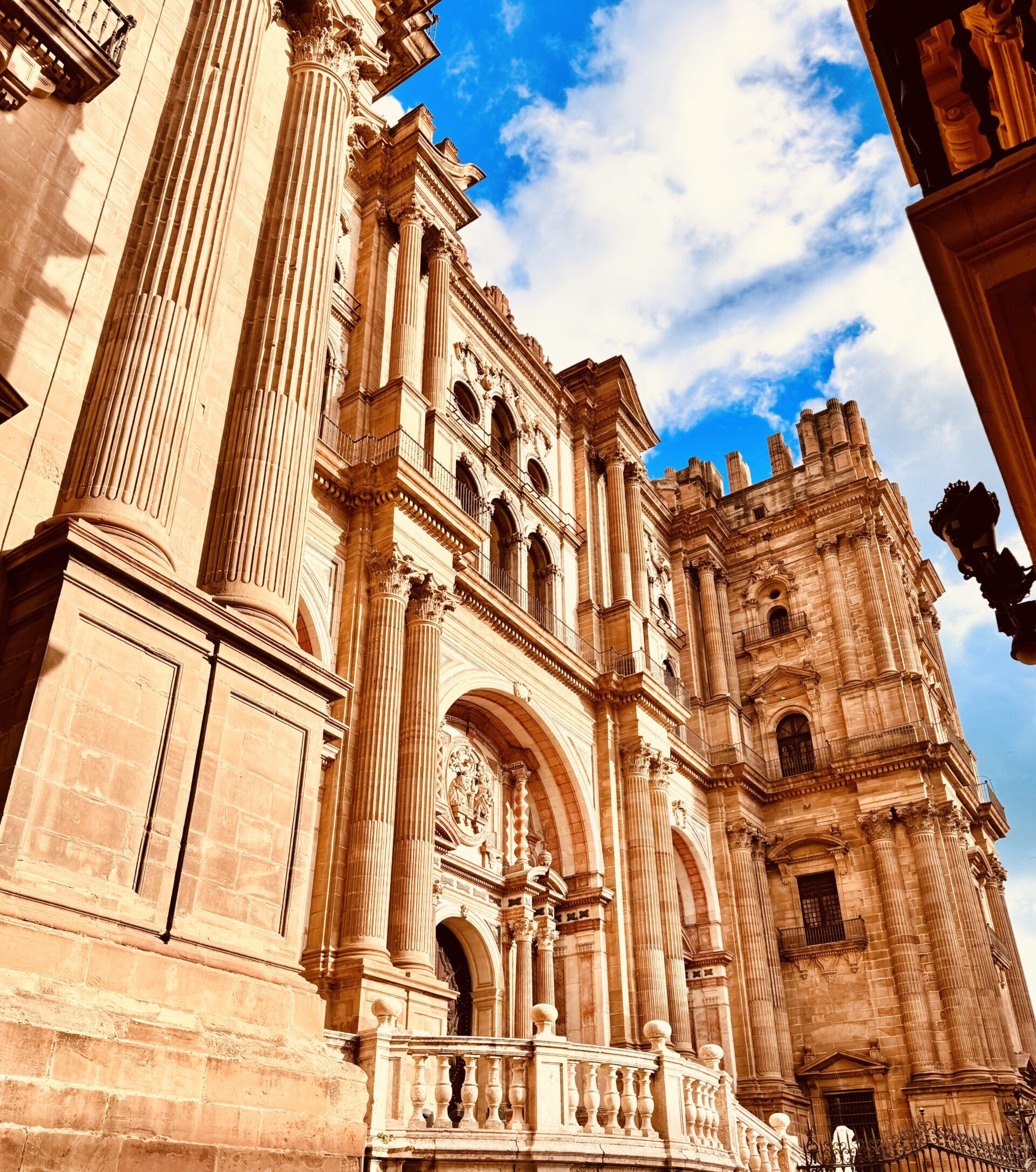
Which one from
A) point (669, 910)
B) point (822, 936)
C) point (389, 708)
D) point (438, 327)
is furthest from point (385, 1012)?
point (822, 936)

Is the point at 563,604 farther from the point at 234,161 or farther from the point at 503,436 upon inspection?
the point at 234,161

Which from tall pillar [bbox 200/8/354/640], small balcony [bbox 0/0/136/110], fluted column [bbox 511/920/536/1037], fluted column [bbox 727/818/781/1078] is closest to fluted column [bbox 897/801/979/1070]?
fluted column [bbox 727/818/781/1078]

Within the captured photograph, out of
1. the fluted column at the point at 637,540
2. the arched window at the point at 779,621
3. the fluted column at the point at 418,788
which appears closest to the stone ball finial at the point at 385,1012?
the fluted column at the point at 418,788

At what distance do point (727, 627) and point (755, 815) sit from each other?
6.63 m

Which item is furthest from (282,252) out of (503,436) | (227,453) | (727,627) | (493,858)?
(727,627)

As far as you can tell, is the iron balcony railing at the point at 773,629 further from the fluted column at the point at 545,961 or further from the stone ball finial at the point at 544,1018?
the stone ball finial at the point at 544,1018

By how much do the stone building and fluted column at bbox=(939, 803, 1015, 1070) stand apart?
A: 0.19m

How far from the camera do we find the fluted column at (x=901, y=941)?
24312 mm

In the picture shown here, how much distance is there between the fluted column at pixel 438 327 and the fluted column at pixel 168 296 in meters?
9.99

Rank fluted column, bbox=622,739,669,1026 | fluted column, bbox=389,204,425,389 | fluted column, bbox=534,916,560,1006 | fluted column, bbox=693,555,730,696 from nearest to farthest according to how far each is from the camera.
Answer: fluted column, bbox=534,916,560,1006 → fluted column, bbox=389,204,425,389 → fluted column, bbox=622,739,669,1026 → fluted column, bbox=693,555,730,696

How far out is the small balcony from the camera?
26.2ft

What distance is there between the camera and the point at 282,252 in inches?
379

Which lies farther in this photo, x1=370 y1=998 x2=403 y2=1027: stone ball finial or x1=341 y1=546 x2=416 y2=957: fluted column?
x1=341 y1=546 x2=416 y2=957: fluted column

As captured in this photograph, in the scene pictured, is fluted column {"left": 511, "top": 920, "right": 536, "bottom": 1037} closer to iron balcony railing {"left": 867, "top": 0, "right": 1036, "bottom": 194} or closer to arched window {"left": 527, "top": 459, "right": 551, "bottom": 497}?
arched window {"left": 527, "top": 459, "right": 551, "bottom": 497}
